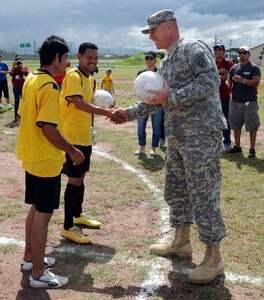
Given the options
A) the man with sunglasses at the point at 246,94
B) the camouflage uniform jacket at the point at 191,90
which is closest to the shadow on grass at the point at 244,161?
the man with sunglasses at the point at 246,94

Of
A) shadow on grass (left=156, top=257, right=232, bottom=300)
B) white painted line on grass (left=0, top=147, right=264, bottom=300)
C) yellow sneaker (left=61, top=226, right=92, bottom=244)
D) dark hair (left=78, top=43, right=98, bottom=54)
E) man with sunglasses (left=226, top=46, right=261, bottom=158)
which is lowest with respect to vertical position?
shadow on grass (left=156, top=257, right=232, bottom=300)

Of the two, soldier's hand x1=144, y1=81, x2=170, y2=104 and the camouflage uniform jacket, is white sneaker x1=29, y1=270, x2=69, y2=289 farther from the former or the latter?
soldier's hand x1=144, y1=81, x2=170, y2=104

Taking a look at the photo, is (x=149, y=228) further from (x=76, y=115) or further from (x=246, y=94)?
(x=246, y=94)

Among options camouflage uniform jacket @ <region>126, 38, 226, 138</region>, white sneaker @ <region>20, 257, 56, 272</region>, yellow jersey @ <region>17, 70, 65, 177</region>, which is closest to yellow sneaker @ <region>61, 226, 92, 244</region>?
white sneaker @ <region>20, 257, 56, 272</region>

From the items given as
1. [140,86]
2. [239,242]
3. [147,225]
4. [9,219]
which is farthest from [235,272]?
[9,219]

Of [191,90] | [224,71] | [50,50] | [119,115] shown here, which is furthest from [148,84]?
[224,71]

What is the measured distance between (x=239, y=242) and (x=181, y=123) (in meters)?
1.80

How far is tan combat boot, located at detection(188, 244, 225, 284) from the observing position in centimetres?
382

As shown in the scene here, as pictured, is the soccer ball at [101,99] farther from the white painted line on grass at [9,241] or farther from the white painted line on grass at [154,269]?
Result: the white painted line on grass at [9,241]

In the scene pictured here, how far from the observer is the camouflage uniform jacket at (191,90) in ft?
11.7

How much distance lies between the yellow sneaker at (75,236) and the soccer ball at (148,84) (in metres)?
1.83

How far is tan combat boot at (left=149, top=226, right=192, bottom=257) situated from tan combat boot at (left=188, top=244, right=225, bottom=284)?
44 centimetres

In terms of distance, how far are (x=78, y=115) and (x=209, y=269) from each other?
214 cm

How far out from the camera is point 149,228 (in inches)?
203
